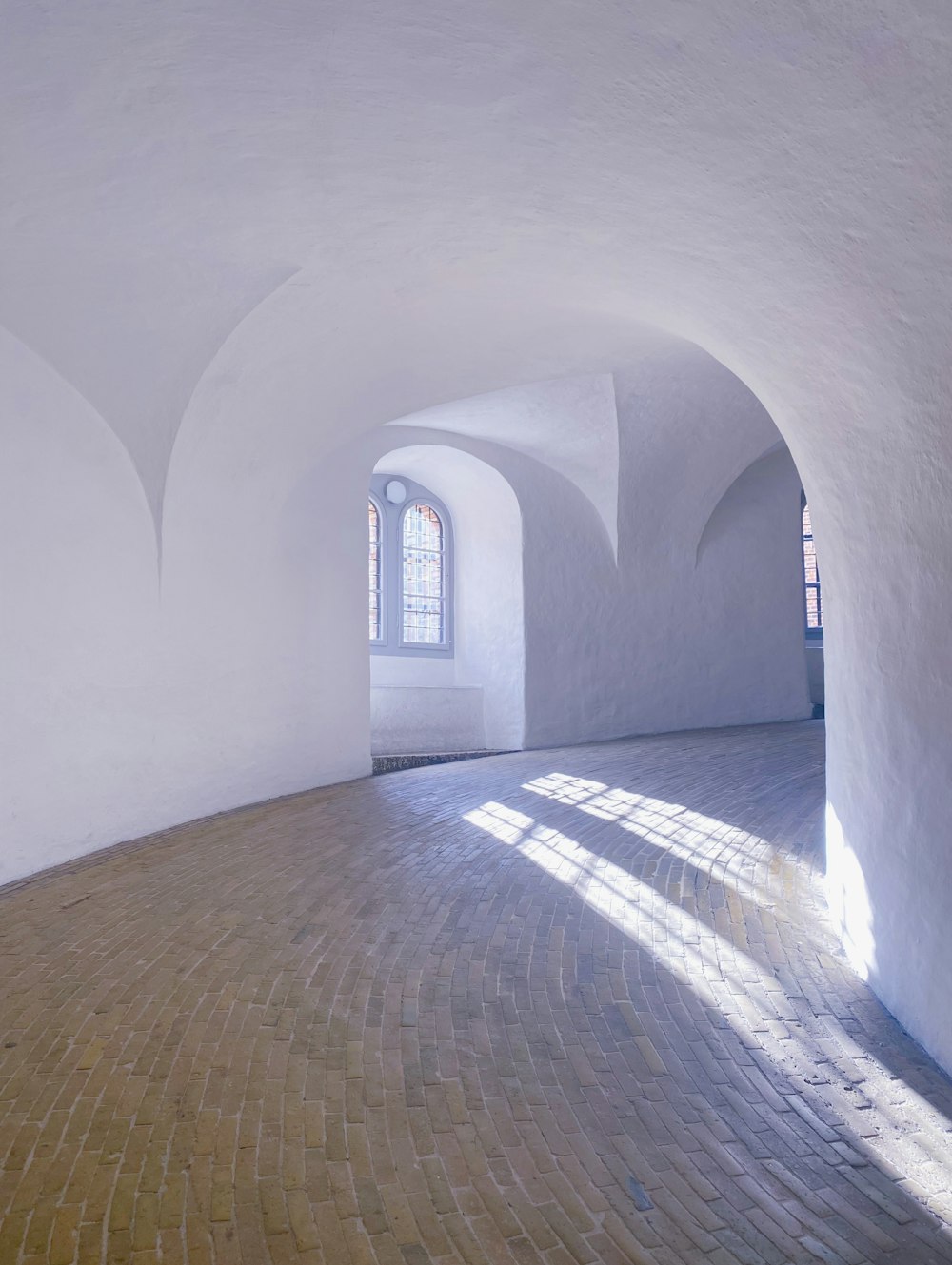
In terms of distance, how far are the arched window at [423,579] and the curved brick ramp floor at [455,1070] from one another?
8365 millimetres

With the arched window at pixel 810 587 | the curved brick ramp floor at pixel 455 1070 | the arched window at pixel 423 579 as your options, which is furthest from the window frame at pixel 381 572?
the arched window at pixel 810 587

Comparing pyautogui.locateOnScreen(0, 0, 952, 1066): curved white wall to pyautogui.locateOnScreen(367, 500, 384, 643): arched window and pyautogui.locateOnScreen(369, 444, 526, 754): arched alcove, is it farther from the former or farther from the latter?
pyautogui.locateOnScreen(367, 500, 384, 643): arched window

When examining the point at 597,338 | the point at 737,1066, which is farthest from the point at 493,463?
the point at 737,1066

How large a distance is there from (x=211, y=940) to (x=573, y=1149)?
2731mm

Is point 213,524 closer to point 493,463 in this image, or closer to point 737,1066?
point 493,463

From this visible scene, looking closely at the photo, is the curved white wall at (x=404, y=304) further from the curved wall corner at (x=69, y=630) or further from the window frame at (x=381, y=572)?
the window frame at (x=381, y=572)

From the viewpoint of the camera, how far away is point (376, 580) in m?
14.9

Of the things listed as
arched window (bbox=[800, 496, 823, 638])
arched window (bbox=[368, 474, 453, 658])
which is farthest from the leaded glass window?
arched window (bbox=[368, 474, 453, 658])

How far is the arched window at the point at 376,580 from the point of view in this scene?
1484cm

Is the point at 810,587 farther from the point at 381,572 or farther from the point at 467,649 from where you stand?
the point at 381,572

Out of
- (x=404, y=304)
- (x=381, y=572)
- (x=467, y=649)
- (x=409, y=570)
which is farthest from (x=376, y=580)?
(x=404, y=304)

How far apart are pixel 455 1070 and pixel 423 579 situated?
12006mm

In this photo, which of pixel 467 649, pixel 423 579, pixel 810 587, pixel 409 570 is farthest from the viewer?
pixel 810 587

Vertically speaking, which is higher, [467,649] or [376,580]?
[376,580]
